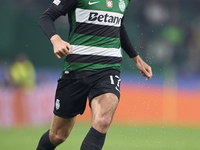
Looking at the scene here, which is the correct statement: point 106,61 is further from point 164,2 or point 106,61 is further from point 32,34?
point 164,2

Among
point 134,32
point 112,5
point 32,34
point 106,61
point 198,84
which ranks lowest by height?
point 198,84

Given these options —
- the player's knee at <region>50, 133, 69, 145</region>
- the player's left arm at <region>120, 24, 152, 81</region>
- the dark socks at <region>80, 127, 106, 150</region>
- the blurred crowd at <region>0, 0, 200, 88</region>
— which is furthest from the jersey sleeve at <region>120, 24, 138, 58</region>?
the blurred crowd at <region>0, 0, 200, 88</region>

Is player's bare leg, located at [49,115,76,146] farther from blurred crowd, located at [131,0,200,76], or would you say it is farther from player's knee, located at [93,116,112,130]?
blurred crowd, located at [131,0,200,76]

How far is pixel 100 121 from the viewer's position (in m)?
4.43

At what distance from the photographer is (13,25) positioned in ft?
48.9

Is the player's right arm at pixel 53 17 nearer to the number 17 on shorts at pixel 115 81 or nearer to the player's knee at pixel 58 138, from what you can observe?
the number 17 on shorts at pixel 115 81

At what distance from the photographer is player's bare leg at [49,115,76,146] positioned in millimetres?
5191

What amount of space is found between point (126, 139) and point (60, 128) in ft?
17.4

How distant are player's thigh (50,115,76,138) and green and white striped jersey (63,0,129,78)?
1.88ft

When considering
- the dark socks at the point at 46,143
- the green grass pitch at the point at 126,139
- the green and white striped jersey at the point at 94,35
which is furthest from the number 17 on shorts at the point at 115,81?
the green grass pitch at the point at 126,139

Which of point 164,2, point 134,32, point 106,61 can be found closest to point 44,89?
point 134,32

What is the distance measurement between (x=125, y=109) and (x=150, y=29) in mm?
4472

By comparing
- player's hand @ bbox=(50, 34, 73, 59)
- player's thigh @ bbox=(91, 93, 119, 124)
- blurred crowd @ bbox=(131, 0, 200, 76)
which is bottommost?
blurred crowd @ bbox=(131, 0, 200, 76)

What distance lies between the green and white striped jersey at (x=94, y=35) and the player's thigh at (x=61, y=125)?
574 mm
